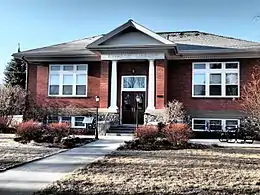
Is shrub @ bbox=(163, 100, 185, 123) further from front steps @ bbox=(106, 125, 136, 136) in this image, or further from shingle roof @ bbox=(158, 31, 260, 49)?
shingle roof @ bbox=(158, 31, 260, 49)

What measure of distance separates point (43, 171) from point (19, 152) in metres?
3.75

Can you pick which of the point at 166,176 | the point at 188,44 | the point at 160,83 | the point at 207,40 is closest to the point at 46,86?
the point at 160,83

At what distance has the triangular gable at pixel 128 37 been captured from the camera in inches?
918

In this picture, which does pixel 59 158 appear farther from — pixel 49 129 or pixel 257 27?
pixel 257 27

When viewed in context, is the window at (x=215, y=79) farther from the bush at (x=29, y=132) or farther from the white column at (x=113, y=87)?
the bush at (x=29, y=132)

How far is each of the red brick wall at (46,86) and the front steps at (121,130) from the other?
3.01 meters

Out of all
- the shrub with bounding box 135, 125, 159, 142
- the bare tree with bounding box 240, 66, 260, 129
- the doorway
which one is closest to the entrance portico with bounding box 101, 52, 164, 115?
the doorway

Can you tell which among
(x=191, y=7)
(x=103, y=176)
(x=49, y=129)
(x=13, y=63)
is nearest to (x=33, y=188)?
(x=103, y=176)

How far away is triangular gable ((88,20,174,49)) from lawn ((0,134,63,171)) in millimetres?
10317

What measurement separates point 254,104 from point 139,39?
8.59 metres

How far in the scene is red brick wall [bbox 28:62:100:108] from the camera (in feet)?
82.0

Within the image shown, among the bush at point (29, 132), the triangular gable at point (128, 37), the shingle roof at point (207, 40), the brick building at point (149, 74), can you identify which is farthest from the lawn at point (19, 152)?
the shingle roof at point (207, 40)

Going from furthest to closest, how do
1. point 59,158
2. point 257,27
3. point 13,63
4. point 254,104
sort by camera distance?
point 13,63, point 254,104, point 257,27, point 59,158

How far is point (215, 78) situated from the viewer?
2364cm
